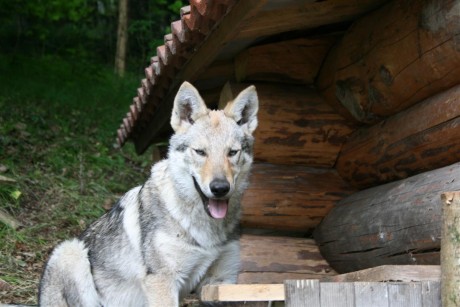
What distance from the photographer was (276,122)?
604 centimetres

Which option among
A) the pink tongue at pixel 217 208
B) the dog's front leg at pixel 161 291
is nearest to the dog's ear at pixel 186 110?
the pink tongue at pixel 217 208

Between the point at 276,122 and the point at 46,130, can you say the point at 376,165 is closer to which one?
the point at 276,122

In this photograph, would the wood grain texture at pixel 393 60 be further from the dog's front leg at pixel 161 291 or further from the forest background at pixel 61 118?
the forest background at pixel 61 118

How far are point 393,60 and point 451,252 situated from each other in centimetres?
198

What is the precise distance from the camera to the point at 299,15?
5.04 metres

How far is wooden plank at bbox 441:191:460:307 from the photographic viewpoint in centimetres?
334

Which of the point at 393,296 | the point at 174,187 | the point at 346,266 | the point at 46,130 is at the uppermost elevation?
the point at 46,130

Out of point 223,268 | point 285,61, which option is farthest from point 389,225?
point 285,61

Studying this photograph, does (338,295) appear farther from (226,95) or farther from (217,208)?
(226,95)

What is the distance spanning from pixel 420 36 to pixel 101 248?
3005 millimetres

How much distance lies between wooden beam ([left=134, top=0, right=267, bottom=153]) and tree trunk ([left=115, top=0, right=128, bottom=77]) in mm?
10847

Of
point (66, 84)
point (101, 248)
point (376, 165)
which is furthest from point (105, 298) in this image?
point (66, 84)

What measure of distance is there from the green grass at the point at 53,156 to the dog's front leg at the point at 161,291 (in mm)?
2050

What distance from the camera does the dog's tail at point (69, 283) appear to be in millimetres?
5795
